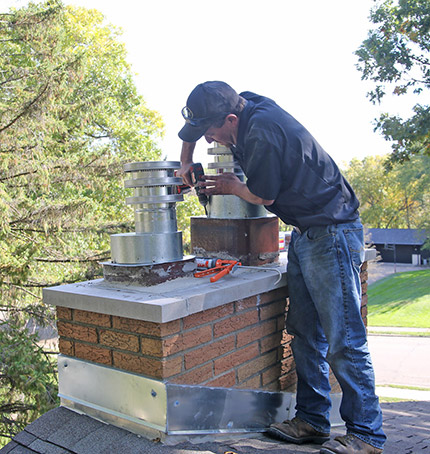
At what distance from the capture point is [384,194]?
51406mm

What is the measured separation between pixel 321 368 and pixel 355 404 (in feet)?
1.17

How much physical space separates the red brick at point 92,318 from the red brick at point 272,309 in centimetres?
96

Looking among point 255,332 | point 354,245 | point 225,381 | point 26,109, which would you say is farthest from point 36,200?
point 354,245

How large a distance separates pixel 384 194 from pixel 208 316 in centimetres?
5227

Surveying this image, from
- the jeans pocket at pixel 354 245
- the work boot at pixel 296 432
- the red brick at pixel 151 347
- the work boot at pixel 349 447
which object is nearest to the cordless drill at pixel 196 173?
the jeans pocket at pixel 354 245

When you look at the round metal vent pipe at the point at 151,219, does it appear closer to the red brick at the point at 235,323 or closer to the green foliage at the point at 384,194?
the red brick at the point at 235,323

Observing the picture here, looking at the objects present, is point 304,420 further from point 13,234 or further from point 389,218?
point 389,218

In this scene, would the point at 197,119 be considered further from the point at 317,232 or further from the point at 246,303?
the point at 246,303

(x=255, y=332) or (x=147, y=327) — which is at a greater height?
(x=147, y=327)

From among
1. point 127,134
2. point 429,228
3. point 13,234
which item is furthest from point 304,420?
point 429,228

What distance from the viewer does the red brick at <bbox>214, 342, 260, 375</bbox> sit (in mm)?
2646

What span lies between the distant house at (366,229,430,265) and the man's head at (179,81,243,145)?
48020 mm

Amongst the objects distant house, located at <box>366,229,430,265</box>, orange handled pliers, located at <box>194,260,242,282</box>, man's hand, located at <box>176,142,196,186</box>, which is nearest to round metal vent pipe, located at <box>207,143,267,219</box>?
man's hand, located at <box>176,142,196,186</box>

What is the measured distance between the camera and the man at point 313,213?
2516mm
